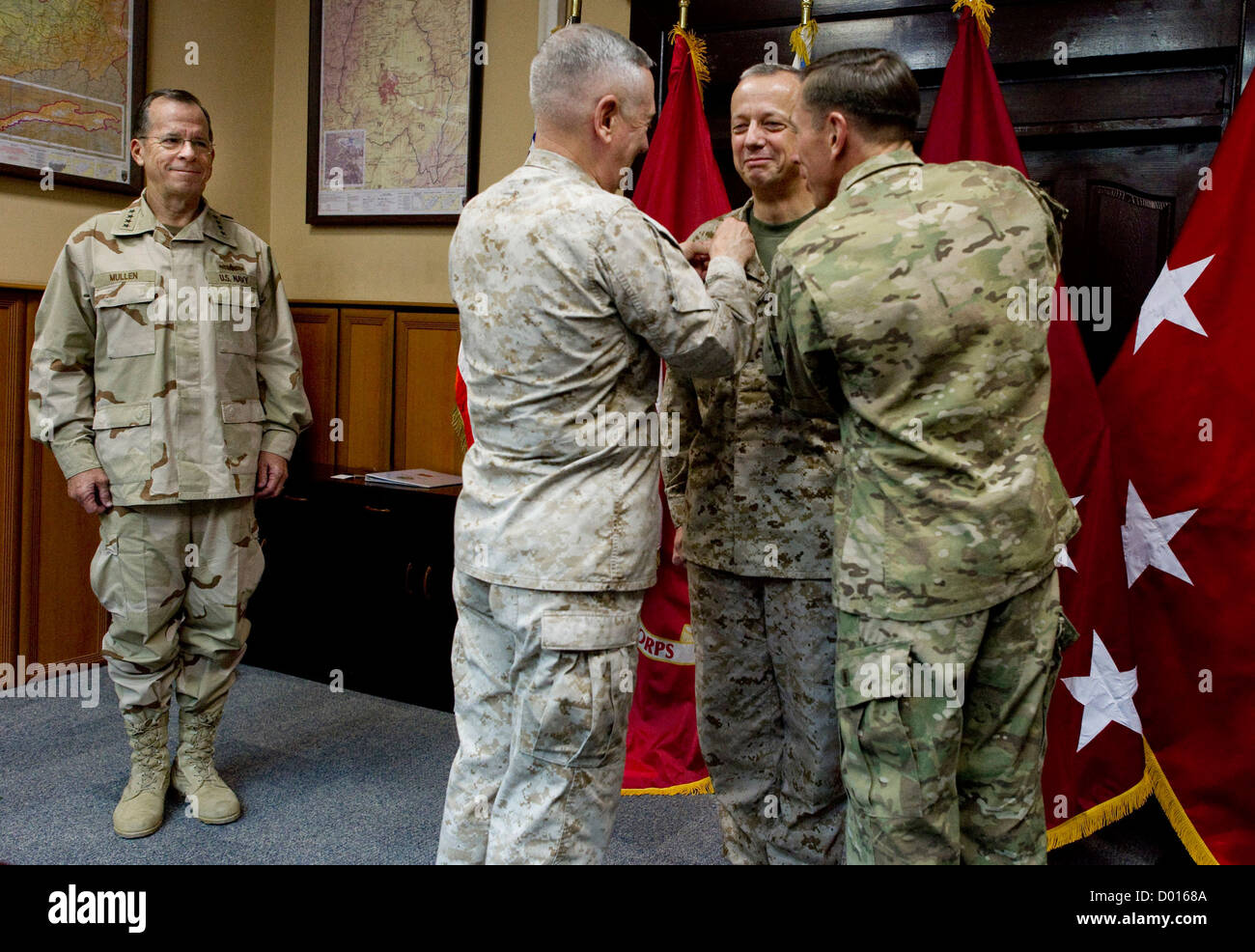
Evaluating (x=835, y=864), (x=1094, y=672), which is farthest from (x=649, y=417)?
(x=1094, y=672)

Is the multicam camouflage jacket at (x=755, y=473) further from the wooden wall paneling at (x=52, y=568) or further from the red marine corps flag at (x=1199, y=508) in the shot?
the wooden wall paneling at (x=52, y=568)

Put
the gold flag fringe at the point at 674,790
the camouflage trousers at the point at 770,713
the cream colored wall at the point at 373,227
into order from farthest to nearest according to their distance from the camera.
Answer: the cream colored wall at the point at 373,227, the gold flag fringe at the point at 674,790, the camouflage trousers at the point at 770,713

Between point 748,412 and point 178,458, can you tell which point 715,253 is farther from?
point 178,458

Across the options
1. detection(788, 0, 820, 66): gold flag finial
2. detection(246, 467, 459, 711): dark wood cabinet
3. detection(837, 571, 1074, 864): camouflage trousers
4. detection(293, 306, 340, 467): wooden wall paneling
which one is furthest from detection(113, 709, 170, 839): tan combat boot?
detection(788, 0, 820, 66): gold flag finial

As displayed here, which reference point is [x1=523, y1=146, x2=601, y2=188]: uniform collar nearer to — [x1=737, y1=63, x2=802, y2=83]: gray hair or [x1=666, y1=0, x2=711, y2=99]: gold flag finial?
[x1=737, y1=63, x2=802, y2=83]: gray hair

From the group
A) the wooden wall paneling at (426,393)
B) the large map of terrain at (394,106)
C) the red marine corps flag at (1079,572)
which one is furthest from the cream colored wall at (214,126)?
the red marine corps flag at (1079,572)

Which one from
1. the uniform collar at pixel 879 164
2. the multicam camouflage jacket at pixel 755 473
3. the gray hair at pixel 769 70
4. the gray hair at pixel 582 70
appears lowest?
the multicam camouflage jacket at pixel 755 473

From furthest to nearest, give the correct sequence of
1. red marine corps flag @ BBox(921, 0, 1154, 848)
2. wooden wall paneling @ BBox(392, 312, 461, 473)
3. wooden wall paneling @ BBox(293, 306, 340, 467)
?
wooden wall paneling @ BBox(293, 306, 340, 467), wooden wall paneling @ BBox(392, 312, 461, 473), red marine corps flag @ BBox(921, 0, 1154, 848)

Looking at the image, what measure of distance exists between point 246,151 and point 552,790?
3.19 meters

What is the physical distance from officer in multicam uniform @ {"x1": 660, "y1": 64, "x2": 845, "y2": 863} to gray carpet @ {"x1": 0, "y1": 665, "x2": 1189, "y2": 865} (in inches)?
19.4

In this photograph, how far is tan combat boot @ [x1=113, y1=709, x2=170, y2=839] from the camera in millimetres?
2309

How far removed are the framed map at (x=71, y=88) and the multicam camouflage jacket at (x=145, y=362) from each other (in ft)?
3.22

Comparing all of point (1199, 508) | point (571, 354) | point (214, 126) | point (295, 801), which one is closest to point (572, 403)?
point (571, 354)

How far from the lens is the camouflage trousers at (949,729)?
1.36 meters
